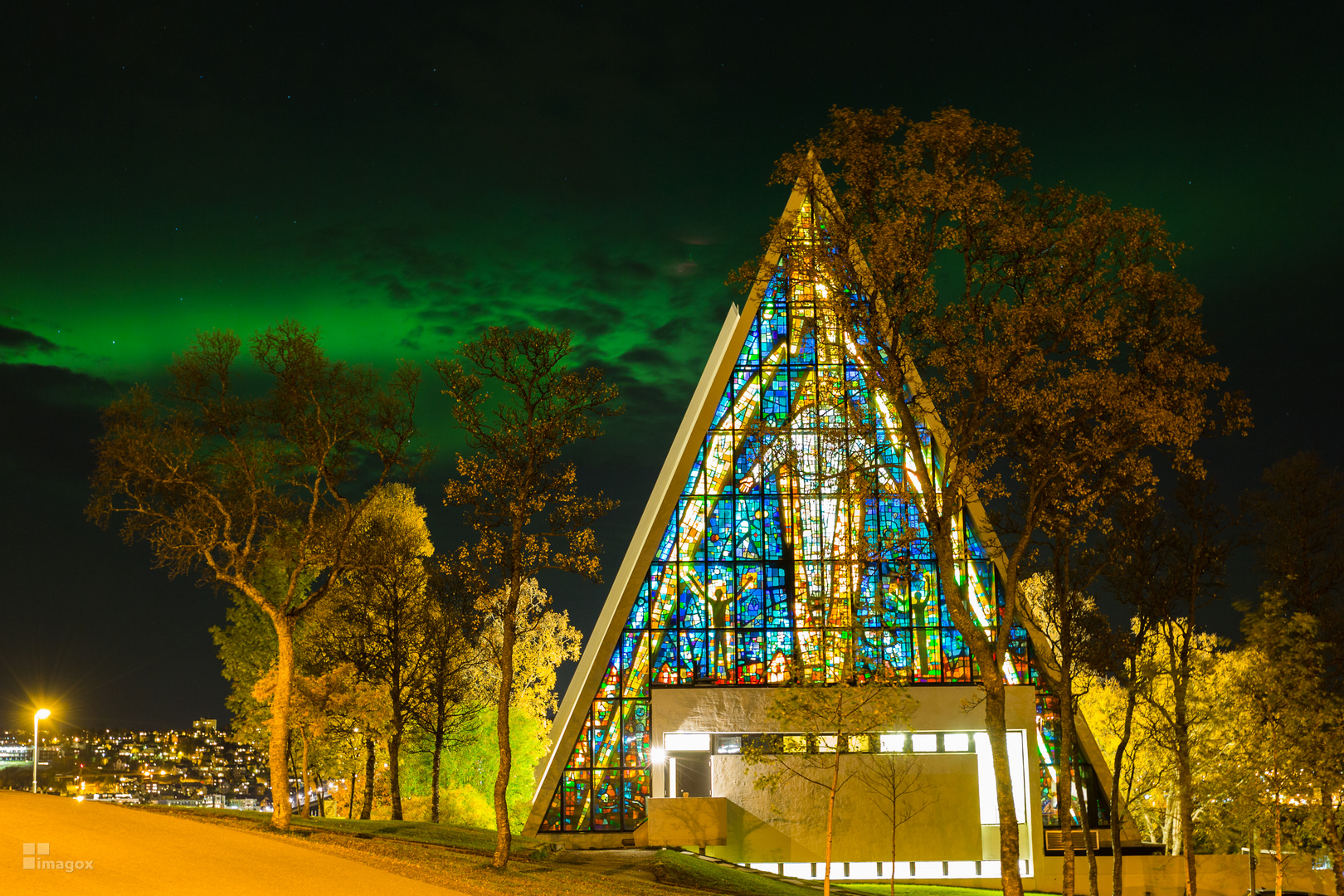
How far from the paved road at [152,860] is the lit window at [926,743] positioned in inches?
552

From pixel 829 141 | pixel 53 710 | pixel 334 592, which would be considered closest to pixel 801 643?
pixel 334 592

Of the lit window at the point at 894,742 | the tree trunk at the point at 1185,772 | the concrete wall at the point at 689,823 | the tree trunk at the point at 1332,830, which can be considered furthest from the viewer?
the lit window at the point at 894,742

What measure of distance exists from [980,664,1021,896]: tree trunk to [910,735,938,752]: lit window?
10.2 meters

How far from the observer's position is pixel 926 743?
73.0ft

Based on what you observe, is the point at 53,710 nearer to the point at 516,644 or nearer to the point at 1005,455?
the point at 516,644

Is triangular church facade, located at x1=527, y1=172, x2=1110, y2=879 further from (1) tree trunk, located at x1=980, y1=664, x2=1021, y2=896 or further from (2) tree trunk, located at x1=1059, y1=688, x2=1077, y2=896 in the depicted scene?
(1) tree trunk, located at x1=980, y1=664, x2=1021, y2=896

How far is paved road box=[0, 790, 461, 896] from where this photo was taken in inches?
321

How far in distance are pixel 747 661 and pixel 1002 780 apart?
10.1 metres

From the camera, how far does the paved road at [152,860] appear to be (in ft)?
26.8

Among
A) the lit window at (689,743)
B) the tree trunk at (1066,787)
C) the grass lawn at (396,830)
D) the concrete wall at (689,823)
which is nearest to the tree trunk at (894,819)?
the tree trunk at (1066,787)

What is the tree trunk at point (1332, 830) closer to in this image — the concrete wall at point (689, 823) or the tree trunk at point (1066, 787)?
the tree trunk at point (1066, 787)

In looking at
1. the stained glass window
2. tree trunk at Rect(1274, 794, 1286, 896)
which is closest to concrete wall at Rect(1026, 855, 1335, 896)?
tree trunk at Rect(1274, 794, 1286, 896)

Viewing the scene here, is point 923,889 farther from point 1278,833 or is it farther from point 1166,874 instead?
point 1278,833

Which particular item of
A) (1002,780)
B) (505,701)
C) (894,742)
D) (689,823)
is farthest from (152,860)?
(894,742)
